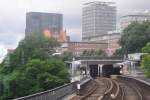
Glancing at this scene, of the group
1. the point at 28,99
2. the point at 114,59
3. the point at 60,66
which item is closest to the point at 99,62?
the point at 114,59

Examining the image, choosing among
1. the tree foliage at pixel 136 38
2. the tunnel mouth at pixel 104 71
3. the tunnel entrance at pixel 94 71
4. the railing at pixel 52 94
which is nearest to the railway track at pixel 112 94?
the railing at pixel 52 94

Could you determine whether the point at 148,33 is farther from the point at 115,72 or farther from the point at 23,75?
the point at 23,75

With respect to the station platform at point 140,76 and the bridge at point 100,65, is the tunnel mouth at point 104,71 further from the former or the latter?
the station platform at point 140,76

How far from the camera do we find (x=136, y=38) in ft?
500

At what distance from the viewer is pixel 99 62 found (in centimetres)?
13688

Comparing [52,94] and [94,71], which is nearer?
[52,94]

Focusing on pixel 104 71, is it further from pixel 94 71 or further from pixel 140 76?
pixel 140 76

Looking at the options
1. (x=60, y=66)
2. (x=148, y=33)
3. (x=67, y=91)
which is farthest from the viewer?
(x=148, y=33)

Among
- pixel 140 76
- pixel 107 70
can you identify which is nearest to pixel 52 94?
pixel 140 76

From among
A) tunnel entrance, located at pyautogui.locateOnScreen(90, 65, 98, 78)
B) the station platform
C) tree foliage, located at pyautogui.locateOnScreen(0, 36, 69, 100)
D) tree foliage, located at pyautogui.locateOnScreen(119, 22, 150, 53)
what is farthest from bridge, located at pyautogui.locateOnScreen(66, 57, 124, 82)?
tree foliage, located at pyautogui.locateOnScreen(0, 36, 69, 100)

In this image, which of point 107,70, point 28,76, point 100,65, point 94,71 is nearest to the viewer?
point 28,76

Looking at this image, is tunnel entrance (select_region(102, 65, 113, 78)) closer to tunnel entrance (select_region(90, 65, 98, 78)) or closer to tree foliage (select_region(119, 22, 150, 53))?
tunnel entrance (select_region(90, 65, 98, 78))

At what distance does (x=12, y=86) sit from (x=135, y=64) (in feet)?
258

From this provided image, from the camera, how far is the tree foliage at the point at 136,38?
500ft
